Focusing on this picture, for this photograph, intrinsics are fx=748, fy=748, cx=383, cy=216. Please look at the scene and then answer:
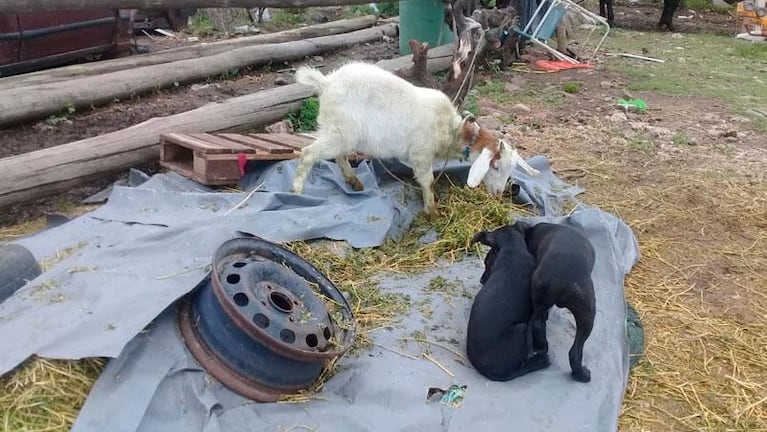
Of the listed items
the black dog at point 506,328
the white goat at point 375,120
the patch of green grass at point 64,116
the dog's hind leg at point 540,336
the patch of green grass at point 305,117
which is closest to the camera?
the black dog at point 506,328

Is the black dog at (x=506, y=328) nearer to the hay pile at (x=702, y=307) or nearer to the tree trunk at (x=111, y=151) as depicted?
the hay pile at (x=702, y=307)

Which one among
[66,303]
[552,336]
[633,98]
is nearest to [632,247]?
[552,336]

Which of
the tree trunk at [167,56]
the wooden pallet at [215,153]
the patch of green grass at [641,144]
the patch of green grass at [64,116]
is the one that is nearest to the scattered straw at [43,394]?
the wooden pallet at [215,153]

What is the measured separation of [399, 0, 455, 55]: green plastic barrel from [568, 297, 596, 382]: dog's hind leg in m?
7.09

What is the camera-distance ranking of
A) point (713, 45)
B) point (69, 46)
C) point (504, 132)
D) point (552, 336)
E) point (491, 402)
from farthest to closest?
point (713, 45)
point (69, 46)
point (504, 132)
point (552, 336)
point (491, 402)

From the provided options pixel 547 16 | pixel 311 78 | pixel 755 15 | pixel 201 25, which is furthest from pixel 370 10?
pixel 311 78

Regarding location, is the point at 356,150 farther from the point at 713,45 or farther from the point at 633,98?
the point at 713,45

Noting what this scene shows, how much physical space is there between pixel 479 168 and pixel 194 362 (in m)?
2.50

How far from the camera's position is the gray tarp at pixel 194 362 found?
310cm

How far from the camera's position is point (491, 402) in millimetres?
3398

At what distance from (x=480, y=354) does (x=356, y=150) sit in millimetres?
2037

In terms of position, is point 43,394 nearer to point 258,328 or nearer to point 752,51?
point 258,328

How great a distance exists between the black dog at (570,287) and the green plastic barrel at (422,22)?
22.5ft

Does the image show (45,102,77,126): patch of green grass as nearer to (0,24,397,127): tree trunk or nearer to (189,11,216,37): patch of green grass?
(0,24,397,127): tree trunk
